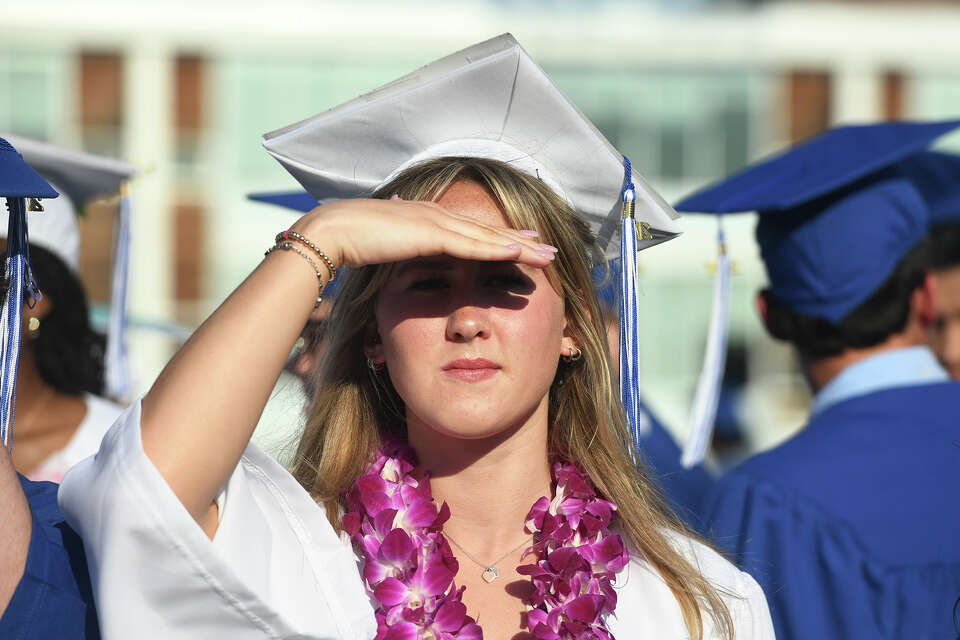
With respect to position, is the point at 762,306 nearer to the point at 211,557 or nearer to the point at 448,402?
the point at 448,402

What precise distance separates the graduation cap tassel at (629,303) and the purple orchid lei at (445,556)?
210 mm

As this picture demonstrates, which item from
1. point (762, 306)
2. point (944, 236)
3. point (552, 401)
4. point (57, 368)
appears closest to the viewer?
point (552, 401)

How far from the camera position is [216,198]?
2206 cm

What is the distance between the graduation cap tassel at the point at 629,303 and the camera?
2.37m

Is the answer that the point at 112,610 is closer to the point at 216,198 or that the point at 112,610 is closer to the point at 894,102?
the point at 216,198

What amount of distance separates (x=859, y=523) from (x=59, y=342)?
2476 mm

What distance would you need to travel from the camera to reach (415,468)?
96.6 inches

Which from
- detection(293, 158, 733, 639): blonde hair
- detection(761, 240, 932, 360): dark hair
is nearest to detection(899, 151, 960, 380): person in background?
detection(761, 240, 932, 360): dark hair

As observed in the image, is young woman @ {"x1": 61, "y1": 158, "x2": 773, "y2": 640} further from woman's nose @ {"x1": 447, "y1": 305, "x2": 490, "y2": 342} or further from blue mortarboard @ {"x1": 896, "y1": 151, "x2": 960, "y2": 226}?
blue mortarboard @ {"x1": 896, "y1": 151, "x2": 960, "y2": 226}

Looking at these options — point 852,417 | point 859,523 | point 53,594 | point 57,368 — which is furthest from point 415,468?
point 57,368

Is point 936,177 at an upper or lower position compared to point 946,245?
upper

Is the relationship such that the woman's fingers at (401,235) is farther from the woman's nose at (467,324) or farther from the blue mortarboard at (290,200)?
the blue mortarboard at (290,200)

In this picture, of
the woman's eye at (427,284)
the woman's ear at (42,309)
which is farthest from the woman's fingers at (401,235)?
the woman's ear at (42,309)

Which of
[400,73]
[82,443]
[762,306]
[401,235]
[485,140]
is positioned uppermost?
[400,73]
